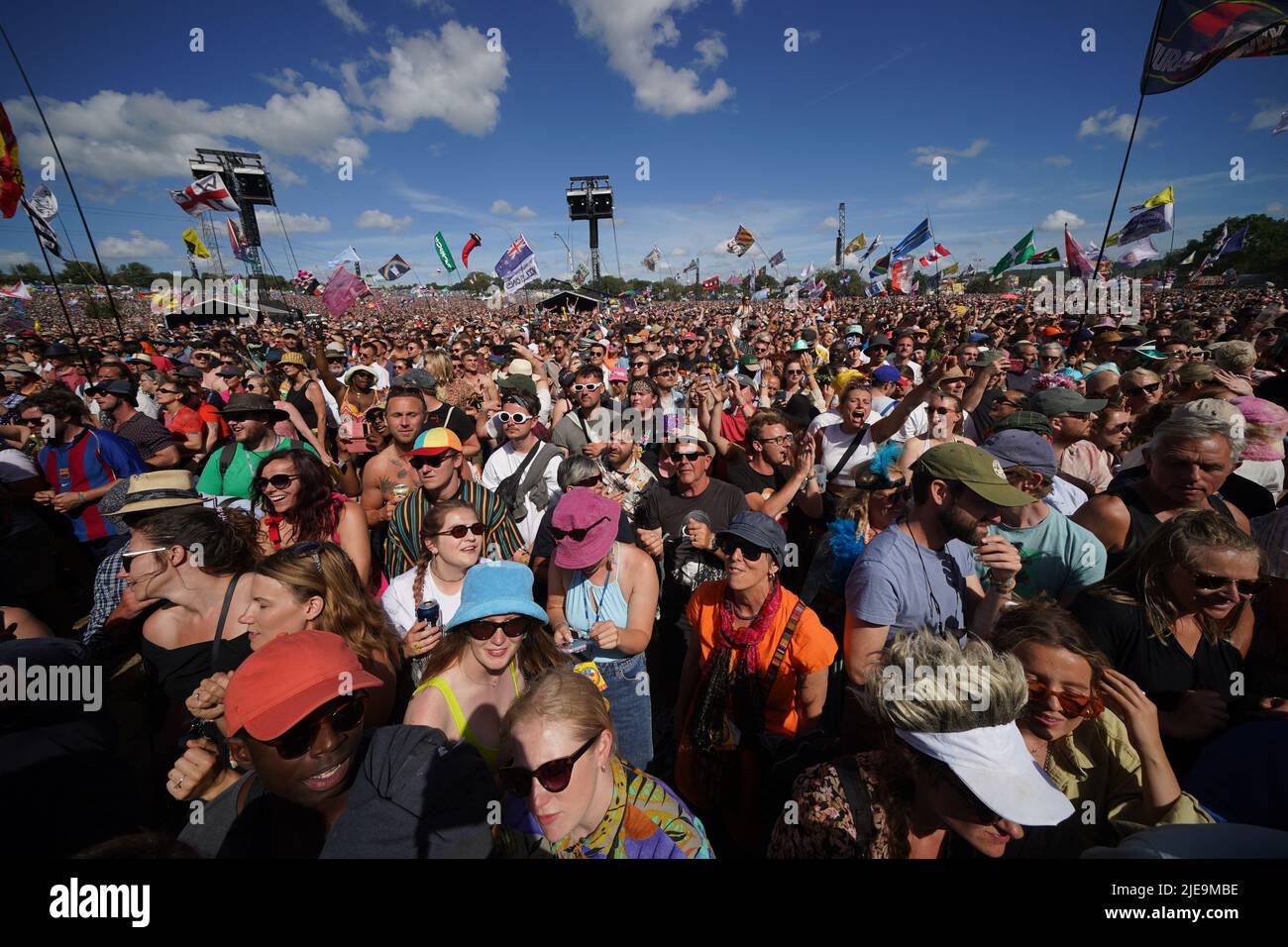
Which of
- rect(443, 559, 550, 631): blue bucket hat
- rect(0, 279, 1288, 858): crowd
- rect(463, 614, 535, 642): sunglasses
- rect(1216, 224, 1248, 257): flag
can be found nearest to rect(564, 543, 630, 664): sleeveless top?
rect(0, 279, 1288, 858): crowd

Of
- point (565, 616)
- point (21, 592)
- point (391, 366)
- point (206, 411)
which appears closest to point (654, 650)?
point (565, 616)

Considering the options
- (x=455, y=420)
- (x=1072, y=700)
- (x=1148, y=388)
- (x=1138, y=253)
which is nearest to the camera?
(x=1072, y=700)

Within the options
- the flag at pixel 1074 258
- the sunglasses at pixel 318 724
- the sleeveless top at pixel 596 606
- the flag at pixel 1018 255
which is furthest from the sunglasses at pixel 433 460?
the flag at pixel 1018 255

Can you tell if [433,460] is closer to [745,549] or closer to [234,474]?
[234,474]

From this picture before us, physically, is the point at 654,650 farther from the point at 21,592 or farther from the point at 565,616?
the point at 21,592

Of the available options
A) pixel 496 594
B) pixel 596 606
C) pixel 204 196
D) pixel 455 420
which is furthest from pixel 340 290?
pixel 496 594

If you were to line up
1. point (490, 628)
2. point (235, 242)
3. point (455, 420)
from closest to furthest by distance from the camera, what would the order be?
1. point (490, 628)
2. point (455, 420)
3. point (235, 242)

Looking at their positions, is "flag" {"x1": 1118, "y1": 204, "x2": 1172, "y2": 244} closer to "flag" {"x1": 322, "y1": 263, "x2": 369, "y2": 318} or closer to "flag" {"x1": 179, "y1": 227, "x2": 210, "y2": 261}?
"flag" {"x1": 322, "y1": 263, "x2": 369, "y2": 318}

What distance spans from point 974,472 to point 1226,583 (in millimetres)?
1004

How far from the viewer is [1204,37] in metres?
5.30

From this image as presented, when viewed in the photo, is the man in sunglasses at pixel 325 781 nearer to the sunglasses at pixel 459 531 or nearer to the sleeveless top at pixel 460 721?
the sleeveless top at pixel 460 721

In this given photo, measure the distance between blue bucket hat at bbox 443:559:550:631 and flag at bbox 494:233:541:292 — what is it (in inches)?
528
